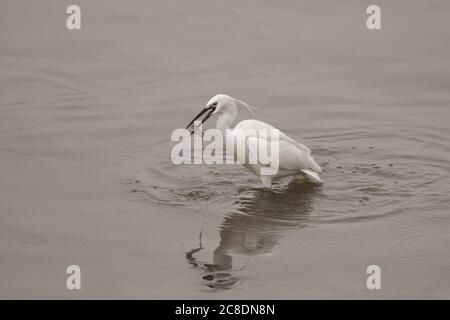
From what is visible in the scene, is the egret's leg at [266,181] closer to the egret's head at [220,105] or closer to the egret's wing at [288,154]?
the egret's wing at [288,154]

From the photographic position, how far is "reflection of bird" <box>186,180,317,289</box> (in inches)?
309

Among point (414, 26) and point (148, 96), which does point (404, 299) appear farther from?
point (414, 26)

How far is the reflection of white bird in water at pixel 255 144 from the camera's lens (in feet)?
31.1

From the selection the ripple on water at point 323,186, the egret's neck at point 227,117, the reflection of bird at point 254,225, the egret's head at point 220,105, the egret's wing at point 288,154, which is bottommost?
the reflection of bird at point 254,225

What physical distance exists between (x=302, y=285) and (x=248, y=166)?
2481mm

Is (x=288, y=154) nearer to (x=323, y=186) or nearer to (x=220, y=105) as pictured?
(x=323, y=186)

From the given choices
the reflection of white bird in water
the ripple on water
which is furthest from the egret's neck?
the ripple on water

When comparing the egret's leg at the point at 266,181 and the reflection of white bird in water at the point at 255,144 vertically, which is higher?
the reflection of white bird in water at the point at 255,144

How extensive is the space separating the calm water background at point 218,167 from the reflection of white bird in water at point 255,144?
0.75ft

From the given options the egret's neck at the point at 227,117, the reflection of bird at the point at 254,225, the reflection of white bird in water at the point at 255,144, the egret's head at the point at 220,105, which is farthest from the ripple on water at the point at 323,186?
the egret's head at the point at 220,105

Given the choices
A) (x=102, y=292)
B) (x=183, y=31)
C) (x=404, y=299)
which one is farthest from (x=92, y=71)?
(x=404, y=299)

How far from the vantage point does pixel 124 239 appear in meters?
8.39

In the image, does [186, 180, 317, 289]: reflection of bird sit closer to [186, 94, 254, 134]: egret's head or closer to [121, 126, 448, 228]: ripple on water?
[121, 126, 448, 228]: ripple on water

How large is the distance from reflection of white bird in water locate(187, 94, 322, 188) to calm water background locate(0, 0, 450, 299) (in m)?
0.23
